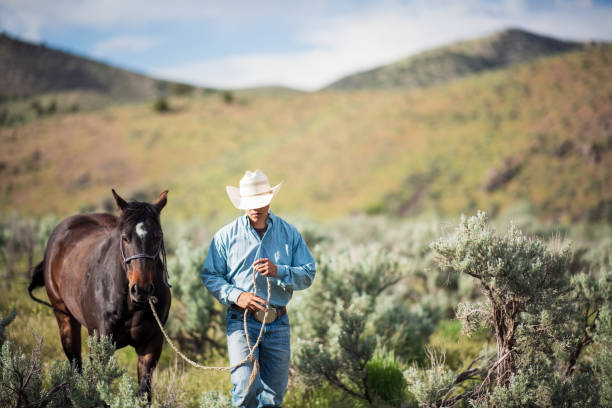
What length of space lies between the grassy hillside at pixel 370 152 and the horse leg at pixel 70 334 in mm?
21902

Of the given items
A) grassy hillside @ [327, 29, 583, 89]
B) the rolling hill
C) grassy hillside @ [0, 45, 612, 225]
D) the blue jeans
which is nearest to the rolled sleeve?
the blue jeans

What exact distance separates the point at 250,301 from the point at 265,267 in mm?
296

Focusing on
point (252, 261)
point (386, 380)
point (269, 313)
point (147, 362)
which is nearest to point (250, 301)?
point (269, 313)

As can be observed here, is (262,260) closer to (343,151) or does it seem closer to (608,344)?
(608,344)

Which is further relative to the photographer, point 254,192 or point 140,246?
point 254,192

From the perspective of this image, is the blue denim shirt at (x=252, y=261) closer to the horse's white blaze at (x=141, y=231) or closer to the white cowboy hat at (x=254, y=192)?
the white cowboy hat at (x=254, y=192)

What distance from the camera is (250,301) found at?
10.4 feet

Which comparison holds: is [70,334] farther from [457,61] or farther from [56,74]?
[457,61]

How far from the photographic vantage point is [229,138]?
51594 mm

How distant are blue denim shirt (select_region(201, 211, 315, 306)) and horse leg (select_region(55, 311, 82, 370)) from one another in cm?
218

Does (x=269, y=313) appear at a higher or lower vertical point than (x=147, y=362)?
higher

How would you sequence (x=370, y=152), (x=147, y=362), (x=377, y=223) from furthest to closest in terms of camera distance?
1. (x=370, y=152)
2. (x=377, y=223)
3. (x=147, y=362)

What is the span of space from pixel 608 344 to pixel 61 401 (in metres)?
5.04

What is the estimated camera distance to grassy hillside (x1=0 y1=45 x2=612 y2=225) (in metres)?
27.9
